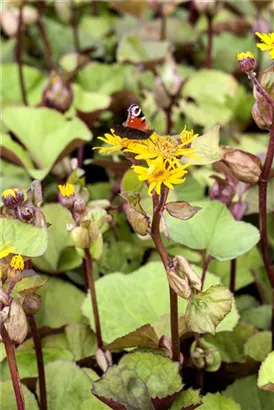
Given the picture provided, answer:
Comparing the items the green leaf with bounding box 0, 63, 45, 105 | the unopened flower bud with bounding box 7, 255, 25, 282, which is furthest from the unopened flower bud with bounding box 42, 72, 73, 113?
the unopened flower bud with bounding box 7, 255, 25, 282

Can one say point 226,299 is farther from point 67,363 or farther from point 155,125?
point 155,125

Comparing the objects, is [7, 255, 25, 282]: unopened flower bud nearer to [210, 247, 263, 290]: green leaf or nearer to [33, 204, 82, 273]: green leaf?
Answer: [33, 204, 82, 273]: green leaf

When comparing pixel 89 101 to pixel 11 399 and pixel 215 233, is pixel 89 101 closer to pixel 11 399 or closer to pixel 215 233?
pixel 215 233

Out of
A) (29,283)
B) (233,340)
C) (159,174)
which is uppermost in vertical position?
(159,174)

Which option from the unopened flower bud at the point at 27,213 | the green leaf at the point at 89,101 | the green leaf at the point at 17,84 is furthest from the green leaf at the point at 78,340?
the green leaf at the point at 17,84

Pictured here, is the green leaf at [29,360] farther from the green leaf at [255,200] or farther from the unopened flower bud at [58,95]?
the unopened flower bud at [58,95]

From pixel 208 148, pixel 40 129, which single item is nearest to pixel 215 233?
pixel 208 148
